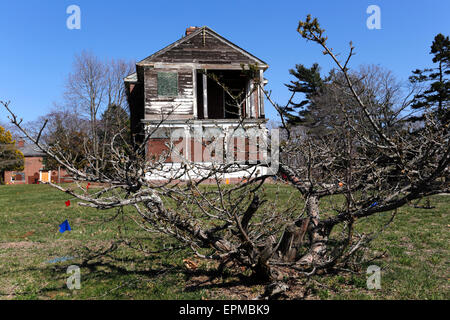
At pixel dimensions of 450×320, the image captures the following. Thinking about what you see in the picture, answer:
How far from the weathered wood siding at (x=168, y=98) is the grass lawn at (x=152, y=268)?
396 inches

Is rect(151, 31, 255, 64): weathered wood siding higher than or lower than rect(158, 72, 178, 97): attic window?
higher

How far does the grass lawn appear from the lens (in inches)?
177

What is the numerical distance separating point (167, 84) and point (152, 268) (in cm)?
1418

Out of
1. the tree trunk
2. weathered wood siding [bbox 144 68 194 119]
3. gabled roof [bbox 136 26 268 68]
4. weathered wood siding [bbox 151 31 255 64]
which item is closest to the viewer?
the tree trunk

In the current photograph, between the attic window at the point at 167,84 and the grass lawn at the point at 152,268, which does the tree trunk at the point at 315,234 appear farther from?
the attic window at the point at 167,84

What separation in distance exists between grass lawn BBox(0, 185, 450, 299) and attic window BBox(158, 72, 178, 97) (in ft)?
34.5

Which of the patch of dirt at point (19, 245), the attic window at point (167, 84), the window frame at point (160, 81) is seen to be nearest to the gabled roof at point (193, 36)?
the window frame at point (160, 81)

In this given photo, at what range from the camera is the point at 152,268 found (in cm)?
557

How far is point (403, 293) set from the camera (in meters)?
4.40

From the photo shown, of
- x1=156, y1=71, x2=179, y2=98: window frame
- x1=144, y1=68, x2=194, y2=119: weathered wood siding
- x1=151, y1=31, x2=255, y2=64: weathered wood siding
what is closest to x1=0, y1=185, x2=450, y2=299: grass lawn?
x1=144, y1=68, x2=194, y2=119: weathered wood siding

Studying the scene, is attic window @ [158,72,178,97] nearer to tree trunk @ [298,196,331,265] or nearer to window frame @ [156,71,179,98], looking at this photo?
window frame @ [156,71,179,98]

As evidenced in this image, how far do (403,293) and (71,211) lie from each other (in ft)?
32.8
